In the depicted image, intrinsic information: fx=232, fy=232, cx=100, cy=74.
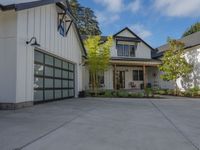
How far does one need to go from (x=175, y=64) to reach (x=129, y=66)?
6108mm

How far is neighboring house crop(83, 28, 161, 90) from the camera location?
79.9ft

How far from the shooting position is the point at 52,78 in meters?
12.9

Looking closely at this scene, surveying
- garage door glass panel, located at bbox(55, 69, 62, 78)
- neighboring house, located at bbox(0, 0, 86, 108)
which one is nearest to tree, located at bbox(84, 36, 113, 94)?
neighboring house, located at bbox(0, 0, 86, 108)

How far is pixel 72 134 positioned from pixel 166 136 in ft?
6.96

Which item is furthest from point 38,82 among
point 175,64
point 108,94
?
point 175,64

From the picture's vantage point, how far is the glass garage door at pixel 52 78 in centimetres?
1105

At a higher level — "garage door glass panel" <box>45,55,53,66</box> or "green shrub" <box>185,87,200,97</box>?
"garage door glass panel" <box>45,55,53,66</box>

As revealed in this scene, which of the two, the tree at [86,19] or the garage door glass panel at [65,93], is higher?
the tree at [86,19]

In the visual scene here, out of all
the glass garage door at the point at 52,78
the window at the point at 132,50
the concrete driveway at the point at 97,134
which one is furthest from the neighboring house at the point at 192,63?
the concrete driveway at the point at 97,134

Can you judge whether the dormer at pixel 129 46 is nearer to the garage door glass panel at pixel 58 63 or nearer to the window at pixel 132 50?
the window at pixel 132 50

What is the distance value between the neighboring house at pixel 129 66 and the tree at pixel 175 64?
2975 millimetres

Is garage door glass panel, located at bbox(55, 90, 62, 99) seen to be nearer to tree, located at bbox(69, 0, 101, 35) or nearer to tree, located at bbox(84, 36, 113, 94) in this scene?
tree, located at bbox(84, 36, 113, 94)

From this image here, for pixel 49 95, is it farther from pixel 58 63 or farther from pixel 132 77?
pixel 132 77

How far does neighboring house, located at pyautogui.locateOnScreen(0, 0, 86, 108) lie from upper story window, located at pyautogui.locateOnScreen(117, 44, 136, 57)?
10.1 metres
